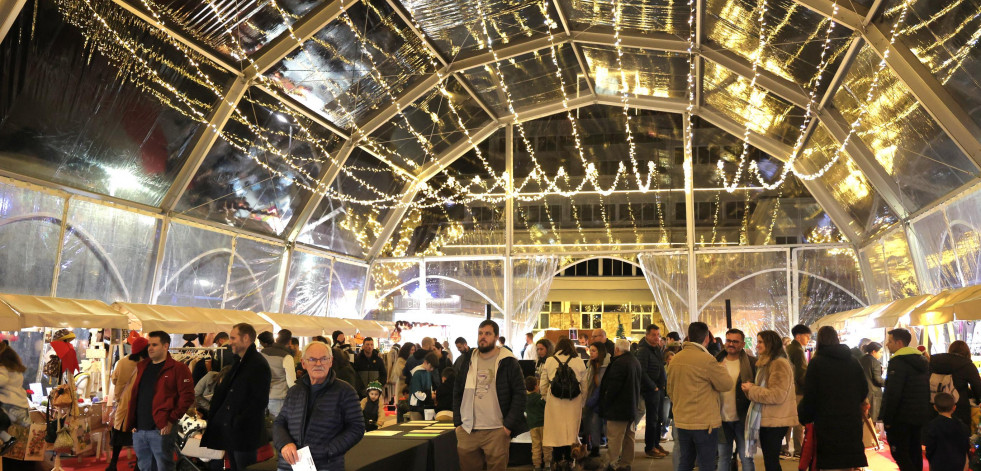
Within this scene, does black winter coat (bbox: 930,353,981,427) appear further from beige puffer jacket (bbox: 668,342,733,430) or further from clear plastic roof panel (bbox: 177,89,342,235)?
clear plastic roof panel (bbox: 177,89,342,235)

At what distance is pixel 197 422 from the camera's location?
5.50 meters

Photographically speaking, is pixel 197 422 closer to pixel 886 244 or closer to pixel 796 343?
pixel 796 343

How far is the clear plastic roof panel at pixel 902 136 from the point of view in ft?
30.8

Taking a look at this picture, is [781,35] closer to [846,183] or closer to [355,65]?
[846,183]

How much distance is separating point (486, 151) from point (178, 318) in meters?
7.86

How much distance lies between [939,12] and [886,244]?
234 inches

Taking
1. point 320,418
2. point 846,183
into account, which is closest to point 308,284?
point 846,183

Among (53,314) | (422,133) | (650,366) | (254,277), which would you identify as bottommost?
(650,366)

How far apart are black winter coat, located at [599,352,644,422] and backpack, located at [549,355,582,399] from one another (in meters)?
0.57

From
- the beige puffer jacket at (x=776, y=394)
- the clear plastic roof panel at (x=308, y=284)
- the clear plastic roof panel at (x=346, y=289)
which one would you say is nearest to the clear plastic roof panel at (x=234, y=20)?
the clear plastic roof panel at (x=308, y=284)

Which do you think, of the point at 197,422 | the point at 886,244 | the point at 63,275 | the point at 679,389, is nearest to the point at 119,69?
the point at 63,275

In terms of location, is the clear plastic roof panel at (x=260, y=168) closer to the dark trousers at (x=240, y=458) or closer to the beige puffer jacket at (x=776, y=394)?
the dark trousers at (x=240, y=458)

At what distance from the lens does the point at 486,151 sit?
16422 millimetres

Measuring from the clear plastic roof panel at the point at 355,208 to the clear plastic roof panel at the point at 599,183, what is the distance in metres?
2.75
